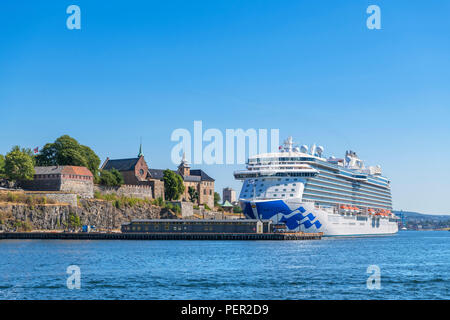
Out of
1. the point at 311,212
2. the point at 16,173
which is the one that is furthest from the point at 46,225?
the point at 311,212

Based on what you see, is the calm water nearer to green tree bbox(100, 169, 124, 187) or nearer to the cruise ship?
the cruise ship

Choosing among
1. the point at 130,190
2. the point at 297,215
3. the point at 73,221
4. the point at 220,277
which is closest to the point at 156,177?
the point at 130,190

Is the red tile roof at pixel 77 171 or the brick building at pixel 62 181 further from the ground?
the red tile roof at pixel 77 171

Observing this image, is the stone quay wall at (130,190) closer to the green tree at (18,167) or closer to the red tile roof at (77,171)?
the red tile roof at (77,171)

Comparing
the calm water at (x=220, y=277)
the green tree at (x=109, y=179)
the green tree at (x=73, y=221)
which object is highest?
the green tree at (x=109, y=179)

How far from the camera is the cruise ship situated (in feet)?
272

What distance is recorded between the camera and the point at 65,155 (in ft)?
366

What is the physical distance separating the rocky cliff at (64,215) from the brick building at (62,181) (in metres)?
2.79

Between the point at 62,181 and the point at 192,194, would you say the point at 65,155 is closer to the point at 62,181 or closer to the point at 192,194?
the point at 62,181

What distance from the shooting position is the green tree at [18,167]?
10088cm

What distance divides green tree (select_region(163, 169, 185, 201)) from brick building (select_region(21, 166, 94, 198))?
29.1 m

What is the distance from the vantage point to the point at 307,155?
87938 mm

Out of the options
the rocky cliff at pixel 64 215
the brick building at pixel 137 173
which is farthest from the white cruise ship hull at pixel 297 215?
the brick building at pixel 137 173

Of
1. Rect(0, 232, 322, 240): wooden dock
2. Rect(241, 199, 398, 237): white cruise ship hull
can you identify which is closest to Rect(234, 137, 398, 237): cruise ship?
Rect(241, 199, 398, 237): white cruise ship hull
